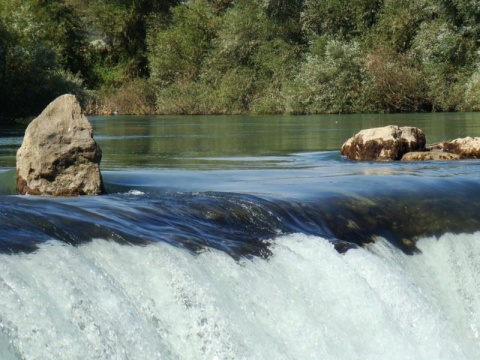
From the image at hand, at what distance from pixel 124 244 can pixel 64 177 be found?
3.94 m

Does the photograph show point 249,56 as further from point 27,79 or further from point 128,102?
point 27,79

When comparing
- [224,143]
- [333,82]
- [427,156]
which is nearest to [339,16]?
[333,82]

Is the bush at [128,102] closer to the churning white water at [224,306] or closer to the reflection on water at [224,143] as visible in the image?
the reflection on water at [224,143]

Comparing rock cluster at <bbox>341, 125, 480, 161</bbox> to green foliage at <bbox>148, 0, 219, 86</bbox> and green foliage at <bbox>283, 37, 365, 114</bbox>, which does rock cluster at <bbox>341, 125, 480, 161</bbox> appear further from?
green foliage at <bbox>148, 0, 219, 86</bbox>

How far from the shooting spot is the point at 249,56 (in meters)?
56.2

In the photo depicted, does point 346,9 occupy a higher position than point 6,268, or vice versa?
point 346,9

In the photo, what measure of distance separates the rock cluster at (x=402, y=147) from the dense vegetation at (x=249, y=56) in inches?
863

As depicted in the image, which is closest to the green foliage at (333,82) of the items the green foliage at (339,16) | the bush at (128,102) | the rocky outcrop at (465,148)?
the green foliage at (339,16)

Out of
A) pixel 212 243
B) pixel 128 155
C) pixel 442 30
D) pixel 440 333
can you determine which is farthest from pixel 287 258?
pixel 442 30

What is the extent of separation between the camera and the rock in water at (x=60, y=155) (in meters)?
11.8

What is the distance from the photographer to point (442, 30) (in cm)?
4678

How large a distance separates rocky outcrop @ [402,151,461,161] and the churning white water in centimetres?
868

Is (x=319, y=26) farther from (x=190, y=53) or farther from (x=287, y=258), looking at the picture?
(x=287, y=258)

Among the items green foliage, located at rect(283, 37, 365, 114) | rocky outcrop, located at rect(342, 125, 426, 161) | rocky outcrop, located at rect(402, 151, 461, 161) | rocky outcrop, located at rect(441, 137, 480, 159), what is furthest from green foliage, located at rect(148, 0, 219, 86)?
rocky outcrop, located at rect(402, 151, 461, 161)
